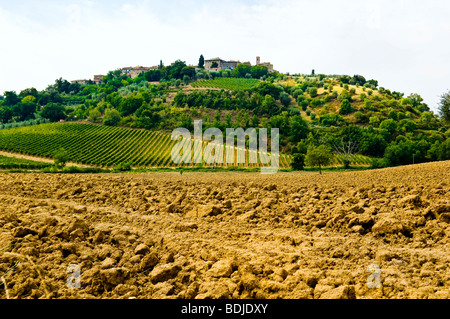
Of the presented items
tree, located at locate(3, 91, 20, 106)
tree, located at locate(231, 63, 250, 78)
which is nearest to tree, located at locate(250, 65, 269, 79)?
tree, located at locate(231, 63, 250, 78)

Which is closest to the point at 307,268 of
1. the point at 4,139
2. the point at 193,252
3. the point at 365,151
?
the point at 193,252

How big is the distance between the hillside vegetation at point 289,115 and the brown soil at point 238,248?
35978mm

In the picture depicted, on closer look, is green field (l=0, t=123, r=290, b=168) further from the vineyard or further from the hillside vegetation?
the vineyard

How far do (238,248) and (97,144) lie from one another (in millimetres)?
58106

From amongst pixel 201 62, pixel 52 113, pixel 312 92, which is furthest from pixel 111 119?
pixel 201 62

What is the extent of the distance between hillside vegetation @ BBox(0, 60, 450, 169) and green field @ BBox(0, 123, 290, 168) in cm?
296

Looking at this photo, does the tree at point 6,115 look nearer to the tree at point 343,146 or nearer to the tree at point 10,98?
the tree at point 10,98

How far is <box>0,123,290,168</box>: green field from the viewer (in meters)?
47.1

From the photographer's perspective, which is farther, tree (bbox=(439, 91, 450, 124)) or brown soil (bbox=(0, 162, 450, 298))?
tree (bbox=(439, 91, 450, 124))

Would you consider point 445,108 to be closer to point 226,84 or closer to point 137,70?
point 226,84

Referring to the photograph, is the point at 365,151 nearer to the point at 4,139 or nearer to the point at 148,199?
the point at 148,199

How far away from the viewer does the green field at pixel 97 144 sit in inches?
1855

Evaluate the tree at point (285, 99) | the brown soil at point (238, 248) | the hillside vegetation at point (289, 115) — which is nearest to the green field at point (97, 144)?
the hillside vegetation at point (289, 115)
